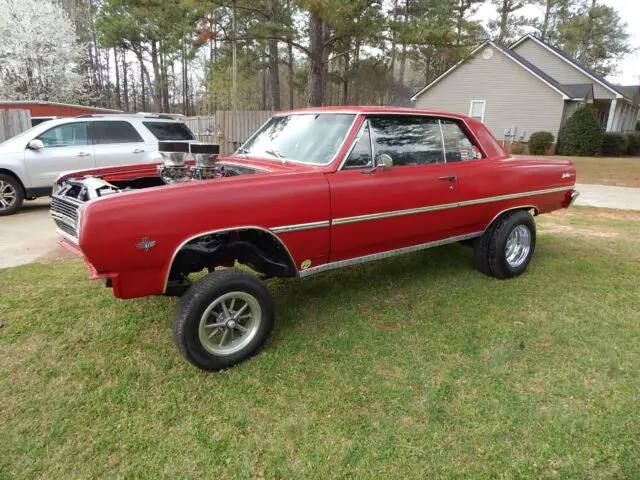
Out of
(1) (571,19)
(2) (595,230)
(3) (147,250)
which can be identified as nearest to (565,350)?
(3) (147,250)

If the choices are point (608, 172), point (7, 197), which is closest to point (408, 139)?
point (7, 197)

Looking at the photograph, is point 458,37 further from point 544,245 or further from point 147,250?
point 147,250

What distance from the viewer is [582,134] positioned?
828 inches

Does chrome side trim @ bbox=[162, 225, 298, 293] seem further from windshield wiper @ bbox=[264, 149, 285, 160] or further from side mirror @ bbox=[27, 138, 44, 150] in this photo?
side mirror @ bbox=[27, 138, 44, 150]

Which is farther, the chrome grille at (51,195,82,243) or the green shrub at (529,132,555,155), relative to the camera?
the green shrub at (529,132,555,155)

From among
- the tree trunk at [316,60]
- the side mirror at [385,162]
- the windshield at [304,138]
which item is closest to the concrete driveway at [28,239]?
the windshield at [304,138]

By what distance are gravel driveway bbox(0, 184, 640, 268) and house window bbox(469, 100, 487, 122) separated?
14.8 m

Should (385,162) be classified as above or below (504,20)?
below

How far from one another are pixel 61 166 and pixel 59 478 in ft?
23.8

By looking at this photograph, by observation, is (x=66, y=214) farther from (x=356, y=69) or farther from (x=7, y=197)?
(x=356, y=69)

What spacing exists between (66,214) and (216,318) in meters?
1.41

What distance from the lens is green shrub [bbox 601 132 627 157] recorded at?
73.3 feet

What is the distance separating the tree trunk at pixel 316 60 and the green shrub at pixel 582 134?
49.1 ft

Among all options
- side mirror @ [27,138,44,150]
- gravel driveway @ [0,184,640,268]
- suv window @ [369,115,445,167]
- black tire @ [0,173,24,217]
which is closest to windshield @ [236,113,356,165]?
suv window @ [369,115,445,167]
